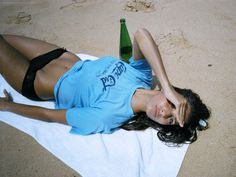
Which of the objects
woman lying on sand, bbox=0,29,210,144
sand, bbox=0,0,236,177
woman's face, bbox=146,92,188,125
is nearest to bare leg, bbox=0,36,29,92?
woman lying on sand, bbox=0,29,210,144

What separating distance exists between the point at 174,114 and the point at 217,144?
0.55 m

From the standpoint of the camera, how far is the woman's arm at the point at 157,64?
1.88m

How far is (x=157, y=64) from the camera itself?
2094 mm

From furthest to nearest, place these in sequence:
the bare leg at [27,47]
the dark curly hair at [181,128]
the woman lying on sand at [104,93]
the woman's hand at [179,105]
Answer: the bare leg at [27,47]
the dark curly hair at [181,128]
the woman lying on sand at [104,93]
the woman's hand at [179,105]

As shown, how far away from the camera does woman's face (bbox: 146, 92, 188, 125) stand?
1.92 metres

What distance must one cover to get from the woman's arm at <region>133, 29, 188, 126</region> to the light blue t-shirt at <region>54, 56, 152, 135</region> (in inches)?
5.3

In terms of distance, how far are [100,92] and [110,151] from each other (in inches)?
20.9

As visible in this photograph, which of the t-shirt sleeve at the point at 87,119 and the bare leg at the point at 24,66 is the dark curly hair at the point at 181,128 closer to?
the t-shirt sleeve at the point at 87,119

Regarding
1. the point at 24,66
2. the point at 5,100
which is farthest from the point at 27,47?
the point at 5,100

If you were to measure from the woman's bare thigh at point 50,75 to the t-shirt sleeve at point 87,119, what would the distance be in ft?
1.39

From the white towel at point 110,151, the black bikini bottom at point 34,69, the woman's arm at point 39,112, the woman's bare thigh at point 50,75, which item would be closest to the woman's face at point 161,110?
the white towel at point 110,151

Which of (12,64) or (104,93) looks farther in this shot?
(12,64)

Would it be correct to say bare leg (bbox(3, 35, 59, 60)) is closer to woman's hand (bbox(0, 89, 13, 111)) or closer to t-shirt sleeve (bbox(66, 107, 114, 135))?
woman's hand (bbox(0, 89, 13, 111))

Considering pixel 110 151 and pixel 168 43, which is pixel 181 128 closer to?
pixel 110 151
